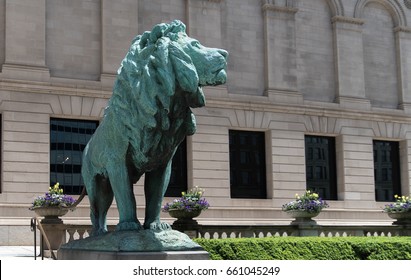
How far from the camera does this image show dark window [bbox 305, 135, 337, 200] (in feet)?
117

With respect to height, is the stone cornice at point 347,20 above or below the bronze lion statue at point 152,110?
above

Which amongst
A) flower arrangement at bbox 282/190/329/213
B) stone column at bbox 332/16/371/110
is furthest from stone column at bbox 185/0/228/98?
flower arrangement at bbox 282/190/329/213

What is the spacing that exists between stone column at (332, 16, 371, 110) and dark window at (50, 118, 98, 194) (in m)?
14.8

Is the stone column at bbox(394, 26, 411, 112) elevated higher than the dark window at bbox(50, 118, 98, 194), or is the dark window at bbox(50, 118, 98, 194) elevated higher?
the stone column at bbox(394, 26, 411, 112)

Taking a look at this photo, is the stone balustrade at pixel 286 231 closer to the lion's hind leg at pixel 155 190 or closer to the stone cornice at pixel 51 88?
Result: the stone cornice at pixel 51 88

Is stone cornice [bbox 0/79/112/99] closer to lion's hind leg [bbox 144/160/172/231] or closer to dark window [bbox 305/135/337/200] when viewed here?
dark window [bbox 305/135/337/200]

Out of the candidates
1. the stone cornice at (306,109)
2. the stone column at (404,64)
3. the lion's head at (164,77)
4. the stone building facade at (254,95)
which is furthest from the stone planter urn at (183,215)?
the stone column at (404,64)

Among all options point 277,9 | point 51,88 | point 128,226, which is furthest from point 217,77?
point 277,9

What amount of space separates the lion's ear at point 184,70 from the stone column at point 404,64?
32.9m

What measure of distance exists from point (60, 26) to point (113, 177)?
23572 mm

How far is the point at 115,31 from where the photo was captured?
31.5 m

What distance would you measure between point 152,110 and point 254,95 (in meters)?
26.8

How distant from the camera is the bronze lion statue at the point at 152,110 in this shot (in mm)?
8031

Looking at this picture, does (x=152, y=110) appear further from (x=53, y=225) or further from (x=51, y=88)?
(x=51, y=88)
